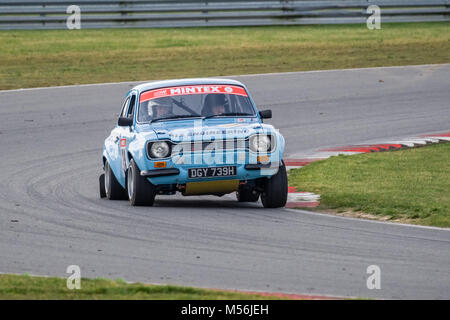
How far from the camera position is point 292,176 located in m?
13.8

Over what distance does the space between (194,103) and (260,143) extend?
1226 millimetres

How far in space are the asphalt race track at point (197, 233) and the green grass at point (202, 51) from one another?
5560 millimetres

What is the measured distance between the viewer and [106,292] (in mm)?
6957

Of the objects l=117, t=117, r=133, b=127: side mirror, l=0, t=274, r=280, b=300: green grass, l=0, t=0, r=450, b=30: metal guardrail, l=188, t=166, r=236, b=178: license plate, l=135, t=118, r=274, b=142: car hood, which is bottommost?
l=0, t=274, r=280, b=300: green grass

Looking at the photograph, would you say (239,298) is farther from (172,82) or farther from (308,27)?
(308,27)

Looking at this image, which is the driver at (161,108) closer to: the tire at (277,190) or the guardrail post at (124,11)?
the tire at (277,190)

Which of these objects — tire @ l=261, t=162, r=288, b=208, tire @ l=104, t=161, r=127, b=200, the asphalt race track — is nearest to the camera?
A: the asphalt race track

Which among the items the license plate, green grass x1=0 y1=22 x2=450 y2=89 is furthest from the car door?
green grass x1=0 y1=22 x2=450 y2=89

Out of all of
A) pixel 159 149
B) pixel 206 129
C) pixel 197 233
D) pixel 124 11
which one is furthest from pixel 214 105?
pixel 124 11

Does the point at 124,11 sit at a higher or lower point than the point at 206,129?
higher

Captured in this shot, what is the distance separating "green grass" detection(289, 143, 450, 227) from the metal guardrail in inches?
556

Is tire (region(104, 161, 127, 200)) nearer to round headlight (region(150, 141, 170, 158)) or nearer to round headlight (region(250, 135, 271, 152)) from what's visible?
round headlight (region(150, 141, 170, 158))

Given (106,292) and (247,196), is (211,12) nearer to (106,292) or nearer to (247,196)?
(247,196)

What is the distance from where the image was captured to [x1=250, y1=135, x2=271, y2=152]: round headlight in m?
11.0
